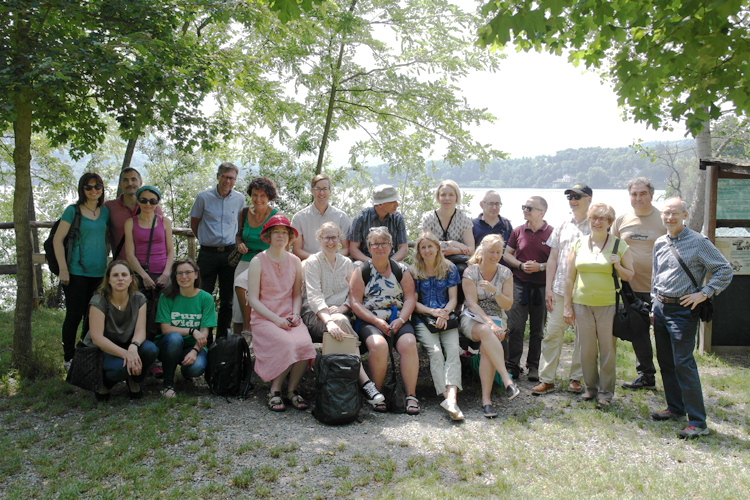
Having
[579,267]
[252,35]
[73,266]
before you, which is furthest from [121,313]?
[252,35]

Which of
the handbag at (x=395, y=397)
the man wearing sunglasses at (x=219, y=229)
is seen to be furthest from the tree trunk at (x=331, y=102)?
the handbag at (x=395, y=397)

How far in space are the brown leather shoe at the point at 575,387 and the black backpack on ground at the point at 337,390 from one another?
2165mm

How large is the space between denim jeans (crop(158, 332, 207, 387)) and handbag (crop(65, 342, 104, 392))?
1.67 feet

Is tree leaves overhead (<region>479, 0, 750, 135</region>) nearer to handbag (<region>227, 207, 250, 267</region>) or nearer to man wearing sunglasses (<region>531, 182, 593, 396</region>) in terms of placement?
man wearing sunglasses (<region>531, 182, 593, 396</region>)

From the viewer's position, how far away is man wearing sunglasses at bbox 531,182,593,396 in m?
5.03

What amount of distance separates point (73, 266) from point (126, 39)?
214 centimetres

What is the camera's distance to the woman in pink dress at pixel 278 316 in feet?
14.9

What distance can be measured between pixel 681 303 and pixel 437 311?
206cm

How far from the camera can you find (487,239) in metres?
5.01

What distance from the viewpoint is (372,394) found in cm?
457

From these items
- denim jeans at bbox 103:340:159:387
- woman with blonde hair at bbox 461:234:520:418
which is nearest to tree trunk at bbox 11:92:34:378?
denim jeans at bbox 103:340:159:387

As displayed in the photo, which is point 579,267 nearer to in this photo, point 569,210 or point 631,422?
point 569,210

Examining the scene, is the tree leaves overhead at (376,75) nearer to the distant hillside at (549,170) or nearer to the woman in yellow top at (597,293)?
the distant hillside at (549,170)

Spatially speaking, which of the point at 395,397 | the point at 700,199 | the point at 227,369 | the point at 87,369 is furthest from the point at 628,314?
the point at 700,199
